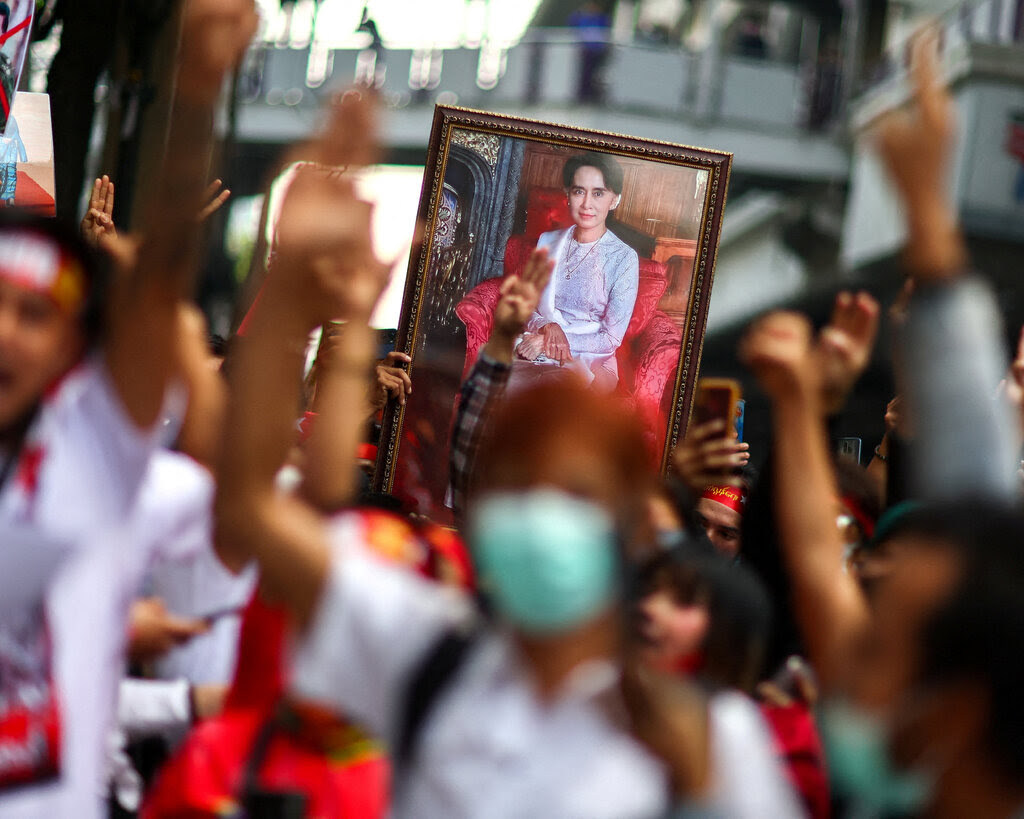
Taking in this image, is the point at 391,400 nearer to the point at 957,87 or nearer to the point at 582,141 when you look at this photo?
the point at 582,141

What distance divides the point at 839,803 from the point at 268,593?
91 cm

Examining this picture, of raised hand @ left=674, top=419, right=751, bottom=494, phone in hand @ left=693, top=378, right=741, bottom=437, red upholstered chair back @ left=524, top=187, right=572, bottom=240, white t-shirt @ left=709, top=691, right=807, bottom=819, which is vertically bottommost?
white t-shirt @ left=709, top=691, right=807, bottom=819

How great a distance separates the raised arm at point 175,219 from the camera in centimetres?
158

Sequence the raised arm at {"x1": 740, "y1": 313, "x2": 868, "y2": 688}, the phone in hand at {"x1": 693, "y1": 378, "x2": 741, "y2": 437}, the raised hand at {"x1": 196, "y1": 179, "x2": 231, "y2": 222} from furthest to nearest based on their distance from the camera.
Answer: the phone in hand at {"x1": 693, "y1": 378, "x2": 741, "y2": 437}
the raised hand at {"x1": 196, "y1": 179, "x2": 231, "y2": 222}
the raised arm at {"x1": 740, "y1": 313, "x2": 868, "y2": 688}

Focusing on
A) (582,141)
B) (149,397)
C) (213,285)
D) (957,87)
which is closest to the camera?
(149,397)

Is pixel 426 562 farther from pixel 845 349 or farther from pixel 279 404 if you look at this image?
pixel 845 349

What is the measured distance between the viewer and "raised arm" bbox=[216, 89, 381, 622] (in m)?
1.55

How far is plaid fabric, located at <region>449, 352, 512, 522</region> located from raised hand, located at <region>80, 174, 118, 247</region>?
38.1 inches

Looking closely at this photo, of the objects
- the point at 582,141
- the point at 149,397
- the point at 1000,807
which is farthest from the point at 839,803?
the point at 582,141

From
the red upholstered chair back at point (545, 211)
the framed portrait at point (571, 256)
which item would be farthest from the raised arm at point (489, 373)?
the red upholstered chair back at point (545, 211)

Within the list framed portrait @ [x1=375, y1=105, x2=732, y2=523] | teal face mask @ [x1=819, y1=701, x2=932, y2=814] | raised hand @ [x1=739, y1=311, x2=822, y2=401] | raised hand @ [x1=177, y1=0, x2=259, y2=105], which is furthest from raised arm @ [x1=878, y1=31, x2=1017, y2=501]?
framed portrait @ [x1=375, y1=105, x2=732, y2=523]

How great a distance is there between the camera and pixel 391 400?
404cm

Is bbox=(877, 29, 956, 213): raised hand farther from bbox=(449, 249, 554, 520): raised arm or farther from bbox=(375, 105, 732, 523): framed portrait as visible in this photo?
bbox=(375, 105, 732, 523): framed portrait

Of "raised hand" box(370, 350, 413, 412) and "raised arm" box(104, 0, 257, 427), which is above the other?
"raised arm" box(104, 0, 257, 427)
